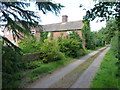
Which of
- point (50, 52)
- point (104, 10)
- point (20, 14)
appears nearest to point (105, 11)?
point (104, 10)

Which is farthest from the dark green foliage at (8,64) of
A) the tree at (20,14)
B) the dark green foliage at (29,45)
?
the dark green foliage at (29,45)

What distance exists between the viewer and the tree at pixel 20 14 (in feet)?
17.0

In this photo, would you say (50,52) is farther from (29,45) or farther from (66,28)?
(66,28)

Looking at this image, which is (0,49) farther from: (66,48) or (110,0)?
(66,48)

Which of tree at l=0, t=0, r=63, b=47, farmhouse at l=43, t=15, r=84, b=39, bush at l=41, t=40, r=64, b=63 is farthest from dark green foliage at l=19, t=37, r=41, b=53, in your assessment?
farmhouse at l=43, t=15, r=84, b=39

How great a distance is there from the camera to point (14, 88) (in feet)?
15.1

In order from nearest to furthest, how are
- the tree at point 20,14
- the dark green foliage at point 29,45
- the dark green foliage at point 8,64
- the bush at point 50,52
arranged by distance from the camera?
the dark green foliage at point 8,64, the tree at point 20,14, the bush at point 50,52, the dark green foliage at point 29,45

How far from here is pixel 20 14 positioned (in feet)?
18.5

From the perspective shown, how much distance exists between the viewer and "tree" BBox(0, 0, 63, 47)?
17.0 ft

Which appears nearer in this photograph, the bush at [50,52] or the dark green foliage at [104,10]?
the dark green foliage at [104,10]

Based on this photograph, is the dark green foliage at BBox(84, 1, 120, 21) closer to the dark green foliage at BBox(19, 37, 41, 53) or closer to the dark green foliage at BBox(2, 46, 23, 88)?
the dark green foliage at BBox(2, 46, 23, 88)

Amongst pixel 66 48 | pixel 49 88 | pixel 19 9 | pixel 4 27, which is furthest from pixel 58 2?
pixel 66 48

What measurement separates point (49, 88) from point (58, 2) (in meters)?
4.24

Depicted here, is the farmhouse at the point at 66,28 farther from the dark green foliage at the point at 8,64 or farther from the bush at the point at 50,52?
the dark green foliage at the point at 8,64
